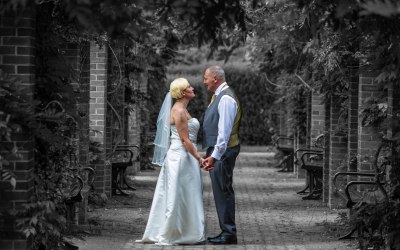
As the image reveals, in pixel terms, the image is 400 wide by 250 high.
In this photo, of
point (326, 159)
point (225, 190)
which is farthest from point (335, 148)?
point (225, 190)

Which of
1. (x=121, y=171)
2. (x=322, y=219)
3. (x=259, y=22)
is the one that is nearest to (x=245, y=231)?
(x=322, y=219)

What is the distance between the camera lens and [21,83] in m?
7.93

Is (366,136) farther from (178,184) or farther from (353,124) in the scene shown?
(178,184)

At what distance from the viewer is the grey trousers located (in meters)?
11.6

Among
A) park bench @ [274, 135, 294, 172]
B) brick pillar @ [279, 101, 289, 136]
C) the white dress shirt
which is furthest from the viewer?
brick pillar @ [279, 101, 289, 136]

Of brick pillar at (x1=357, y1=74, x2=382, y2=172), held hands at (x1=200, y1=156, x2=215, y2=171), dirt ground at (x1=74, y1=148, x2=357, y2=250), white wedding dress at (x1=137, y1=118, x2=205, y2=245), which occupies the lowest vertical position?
→ dirt ground at (x1=74, y1=148, x2=357, y2=250)

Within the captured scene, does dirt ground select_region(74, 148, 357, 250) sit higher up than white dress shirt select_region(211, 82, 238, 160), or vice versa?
white dress shirt select_region(211, 82, 238, 160)

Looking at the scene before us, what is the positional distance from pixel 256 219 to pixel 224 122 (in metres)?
3.27

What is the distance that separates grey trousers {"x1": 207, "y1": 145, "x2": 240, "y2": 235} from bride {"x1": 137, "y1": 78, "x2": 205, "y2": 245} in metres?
0.23

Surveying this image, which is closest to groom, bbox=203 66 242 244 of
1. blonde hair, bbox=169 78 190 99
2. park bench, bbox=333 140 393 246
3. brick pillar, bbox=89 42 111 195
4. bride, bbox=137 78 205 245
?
bride, bbox=137 78 205 245

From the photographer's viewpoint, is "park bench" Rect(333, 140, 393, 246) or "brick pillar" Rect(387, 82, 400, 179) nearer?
"brick pillar" Rect(387, 82, 400, 179)

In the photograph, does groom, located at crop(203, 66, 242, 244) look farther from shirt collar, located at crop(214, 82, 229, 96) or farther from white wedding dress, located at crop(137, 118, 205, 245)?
white wedding dress, located at crop(137, 118, 205, 245)

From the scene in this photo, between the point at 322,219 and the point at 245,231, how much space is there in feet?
5.64

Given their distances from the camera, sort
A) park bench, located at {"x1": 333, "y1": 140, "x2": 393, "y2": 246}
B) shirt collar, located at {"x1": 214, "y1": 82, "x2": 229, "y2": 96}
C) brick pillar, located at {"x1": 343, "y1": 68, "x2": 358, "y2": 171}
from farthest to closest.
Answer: brick pillar, located at {"x1": 343, "y1": 68, "x2": 358, "y2": 171} → shirt collar, located at {"x1": 214, "y1": 82, "x2": 229, "y2": 96} → park bench, located at {"x1": 333, "y1": 140, "x2": 393, "y2": 246}
